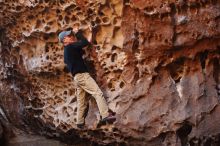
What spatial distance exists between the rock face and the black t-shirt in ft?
0.92

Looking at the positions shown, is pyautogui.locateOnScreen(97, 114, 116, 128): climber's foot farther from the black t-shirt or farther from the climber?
the black t-shirt

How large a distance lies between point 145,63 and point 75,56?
68 centimetres

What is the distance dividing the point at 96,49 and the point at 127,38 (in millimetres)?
393

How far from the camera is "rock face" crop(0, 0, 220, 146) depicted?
4801mm

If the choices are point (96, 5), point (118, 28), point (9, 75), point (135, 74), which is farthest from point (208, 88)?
point (9, 75)

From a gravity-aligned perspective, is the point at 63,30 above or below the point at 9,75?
above

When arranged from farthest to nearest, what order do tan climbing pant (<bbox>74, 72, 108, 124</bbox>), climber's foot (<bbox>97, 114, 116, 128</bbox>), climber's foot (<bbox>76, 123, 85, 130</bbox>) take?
climber's foot (<bbox>76, 123, 85, 130</bbox>)
climber's foot (<bbox>97, 114, 116, 128</bbox>)
tan climbing pant (<bbox>74, 72, 108, 124</bbox>)

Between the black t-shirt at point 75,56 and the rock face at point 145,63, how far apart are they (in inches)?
11.0

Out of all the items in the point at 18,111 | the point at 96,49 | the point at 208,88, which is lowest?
the point at 18,111

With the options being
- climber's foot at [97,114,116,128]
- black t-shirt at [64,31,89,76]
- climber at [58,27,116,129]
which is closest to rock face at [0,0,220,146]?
climber's foot at [97,114,116,128]

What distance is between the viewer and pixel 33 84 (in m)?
5.77

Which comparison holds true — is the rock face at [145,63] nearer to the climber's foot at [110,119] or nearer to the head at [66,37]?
the climber's foot at [110,119]

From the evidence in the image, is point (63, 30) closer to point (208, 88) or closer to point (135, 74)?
point (135, 74)

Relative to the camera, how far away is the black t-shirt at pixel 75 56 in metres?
4.85
